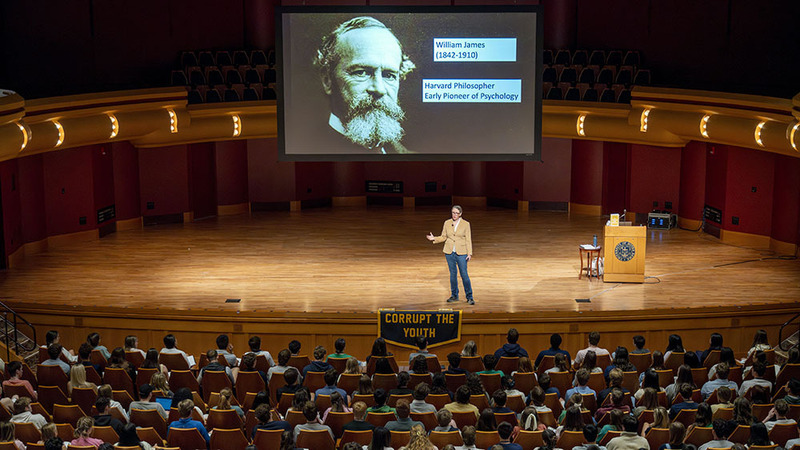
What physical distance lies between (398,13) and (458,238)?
12.8 feet

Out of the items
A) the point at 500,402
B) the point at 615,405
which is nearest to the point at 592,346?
the point at 615,405

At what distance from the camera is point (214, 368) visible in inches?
362

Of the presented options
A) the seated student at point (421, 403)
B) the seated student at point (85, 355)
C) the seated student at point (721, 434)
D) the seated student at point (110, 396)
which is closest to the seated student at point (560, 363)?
the seated student at point (421, 403)

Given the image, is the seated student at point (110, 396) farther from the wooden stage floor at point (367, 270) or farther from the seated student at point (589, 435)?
the wooden stage floor at point (367, 270)

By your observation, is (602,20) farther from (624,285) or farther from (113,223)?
(113,223)

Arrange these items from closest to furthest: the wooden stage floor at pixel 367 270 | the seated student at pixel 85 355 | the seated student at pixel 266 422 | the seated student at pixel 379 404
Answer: the seated student at pixel 266 422 → the seated student at pixel 379 404 → the seated student at pixel 85 355 → the wooden stage floor at pixel 367 270

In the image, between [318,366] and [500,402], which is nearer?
[500,402]

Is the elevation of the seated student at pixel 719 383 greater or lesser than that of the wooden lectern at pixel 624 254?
lesser

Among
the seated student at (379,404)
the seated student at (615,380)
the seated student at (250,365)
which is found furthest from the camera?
the seated student at (250,365)

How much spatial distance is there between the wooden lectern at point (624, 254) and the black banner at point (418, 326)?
9.60ft

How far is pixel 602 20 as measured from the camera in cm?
1952

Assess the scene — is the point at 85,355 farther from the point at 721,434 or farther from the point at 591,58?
the point at 591,58

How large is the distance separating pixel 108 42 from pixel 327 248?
5.65 metres

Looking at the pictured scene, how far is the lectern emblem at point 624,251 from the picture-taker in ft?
44.8
